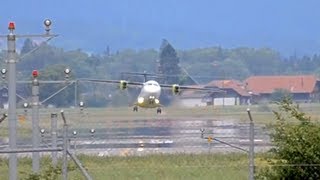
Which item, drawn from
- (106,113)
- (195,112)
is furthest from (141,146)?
(195,112)

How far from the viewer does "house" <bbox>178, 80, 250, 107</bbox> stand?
4478cm

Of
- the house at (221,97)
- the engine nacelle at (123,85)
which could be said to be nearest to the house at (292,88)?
the house at (221,97)

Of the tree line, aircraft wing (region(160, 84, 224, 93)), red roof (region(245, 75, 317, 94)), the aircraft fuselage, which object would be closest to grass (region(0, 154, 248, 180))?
the aircraft fuselage

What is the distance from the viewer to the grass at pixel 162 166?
21719mm

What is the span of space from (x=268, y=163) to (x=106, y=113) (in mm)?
26016

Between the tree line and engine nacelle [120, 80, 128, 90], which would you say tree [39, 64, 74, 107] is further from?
the tree line

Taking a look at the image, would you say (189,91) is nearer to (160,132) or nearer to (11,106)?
(160,132)

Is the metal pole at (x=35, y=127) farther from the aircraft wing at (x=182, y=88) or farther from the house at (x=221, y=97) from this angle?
the house at (x=221, y=97)

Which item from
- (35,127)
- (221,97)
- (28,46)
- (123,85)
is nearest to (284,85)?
(221,97)

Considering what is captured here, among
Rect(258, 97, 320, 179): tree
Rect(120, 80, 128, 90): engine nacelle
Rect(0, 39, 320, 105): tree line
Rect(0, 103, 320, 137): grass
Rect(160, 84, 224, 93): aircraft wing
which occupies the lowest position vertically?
Rect(0, 103, 320, 137): grass

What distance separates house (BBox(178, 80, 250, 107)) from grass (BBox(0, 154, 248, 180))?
16.2 metres

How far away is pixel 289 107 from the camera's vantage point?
48.2 feet

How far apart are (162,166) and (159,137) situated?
26.9ft

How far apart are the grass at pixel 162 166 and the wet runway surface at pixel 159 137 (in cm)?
50
